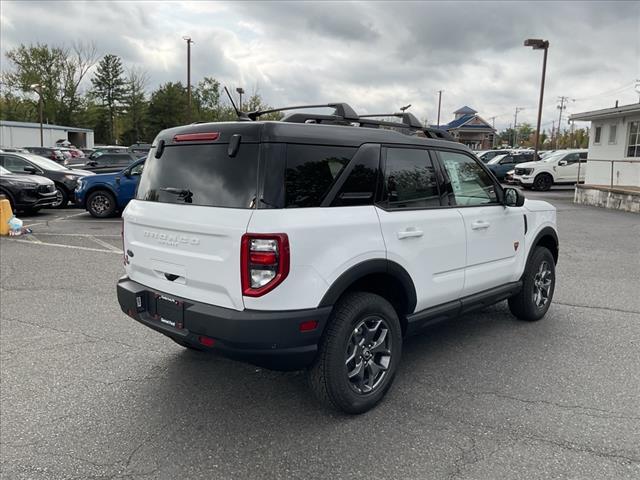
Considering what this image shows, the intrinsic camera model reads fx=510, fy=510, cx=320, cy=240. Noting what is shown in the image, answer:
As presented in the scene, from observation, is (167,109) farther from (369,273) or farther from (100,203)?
(369,273)

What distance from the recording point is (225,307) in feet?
9.57

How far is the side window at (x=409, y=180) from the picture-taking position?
3512mm

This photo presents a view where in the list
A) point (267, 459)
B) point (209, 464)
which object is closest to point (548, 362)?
point (267, 459)

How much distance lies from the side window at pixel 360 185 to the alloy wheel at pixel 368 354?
76cm

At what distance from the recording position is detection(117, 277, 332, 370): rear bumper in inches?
111

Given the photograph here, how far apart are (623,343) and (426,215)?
2.44 m

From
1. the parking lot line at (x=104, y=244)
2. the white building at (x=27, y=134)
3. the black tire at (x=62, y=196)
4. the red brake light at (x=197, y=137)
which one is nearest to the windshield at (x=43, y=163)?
the black tire at (x=62, y=196)

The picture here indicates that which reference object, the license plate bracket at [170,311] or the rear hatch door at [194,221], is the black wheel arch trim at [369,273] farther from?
the license plate bracket at [170,311]

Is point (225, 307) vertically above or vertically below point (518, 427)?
above

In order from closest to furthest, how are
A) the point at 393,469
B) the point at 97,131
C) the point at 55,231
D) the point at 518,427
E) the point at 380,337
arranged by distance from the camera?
the point at 393,469 → the point at 518,427 → the point at 380,337 → the point at 55,231 → the point at 97,131

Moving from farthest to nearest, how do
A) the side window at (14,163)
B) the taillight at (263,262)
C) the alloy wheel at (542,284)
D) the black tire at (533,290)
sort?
the side window at (14,163) → the alloy wheel at (542,284) → the black tire at (533,290) → the taillight at (263,262)

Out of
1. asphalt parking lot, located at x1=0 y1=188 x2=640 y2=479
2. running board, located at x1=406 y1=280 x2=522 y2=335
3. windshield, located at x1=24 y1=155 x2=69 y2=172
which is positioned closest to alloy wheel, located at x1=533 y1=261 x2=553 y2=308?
asphalt parking lot, located at x1=0 y1=188 x2=640 y2=479

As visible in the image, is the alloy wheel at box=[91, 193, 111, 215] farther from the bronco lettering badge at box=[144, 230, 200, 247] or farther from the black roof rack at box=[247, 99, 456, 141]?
the bronco lettering badge at box=[144, 230, 200, 247]

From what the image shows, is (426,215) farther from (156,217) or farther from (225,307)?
(156,217)
